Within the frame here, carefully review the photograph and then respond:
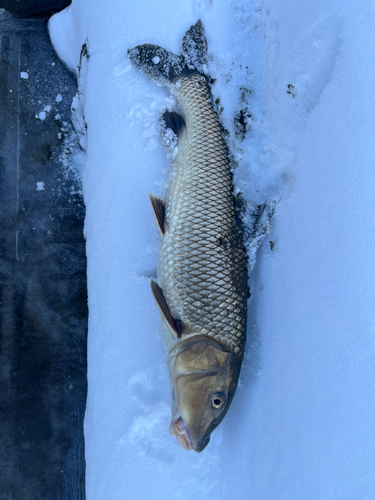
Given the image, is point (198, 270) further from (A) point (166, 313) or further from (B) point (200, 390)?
(B) point (200, 390)

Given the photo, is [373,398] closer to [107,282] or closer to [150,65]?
[107,282]

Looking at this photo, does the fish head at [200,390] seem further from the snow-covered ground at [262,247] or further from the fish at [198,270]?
the snow-covered ground at [262,247]

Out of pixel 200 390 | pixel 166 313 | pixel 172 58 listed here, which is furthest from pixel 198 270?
pixel 172 58

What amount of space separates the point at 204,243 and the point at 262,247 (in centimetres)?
46

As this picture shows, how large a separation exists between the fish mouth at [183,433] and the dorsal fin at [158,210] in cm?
107

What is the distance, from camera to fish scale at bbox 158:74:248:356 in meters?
1.71

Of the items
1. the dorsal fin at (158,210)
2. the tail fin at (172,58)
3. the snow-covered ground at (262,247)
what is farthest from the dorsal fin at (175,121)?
the dorsal fin at (158,210)

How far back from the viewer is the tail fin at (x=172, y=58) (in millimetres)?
2146

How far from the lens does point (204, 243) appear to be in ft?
5.82

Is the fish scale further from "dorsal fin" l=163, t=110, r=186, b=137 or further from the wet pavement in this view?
the wet pavement

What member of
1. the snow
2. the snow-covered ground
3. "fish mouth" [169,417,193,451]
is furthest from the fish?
the snow

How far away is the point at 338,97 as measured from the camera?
163cm

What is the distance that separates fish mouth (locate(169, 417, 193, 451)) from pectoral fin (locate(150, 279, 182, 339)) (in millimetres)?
439

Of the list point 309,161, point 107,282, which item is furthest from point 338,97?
point 107,282
